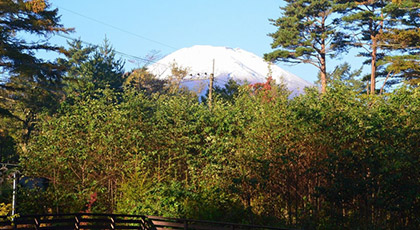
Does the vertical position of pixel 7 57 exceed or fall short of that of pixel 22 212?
it exceeds it

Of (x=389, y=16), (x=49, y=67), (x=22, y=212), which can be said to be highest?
(x=389, y=16)

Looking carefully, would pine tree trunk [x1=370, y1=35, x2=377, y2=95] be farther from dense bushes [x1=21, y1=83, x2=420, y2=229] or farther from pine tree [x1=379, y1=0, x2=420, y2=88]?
dense bushes [x1=21, y1=83, x2=420, y2=229]

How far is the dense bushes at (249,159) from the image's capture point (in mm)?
19047

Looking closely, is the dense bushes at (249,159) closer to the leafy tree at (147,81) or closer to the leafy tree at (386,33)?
the leafy tree at (386,33)

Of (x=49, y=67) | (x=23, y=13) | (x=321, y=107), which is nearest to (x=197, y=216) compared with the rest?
(x=321, y=107)

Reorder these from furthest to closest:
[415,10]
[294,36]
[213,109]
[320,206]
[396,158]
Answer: [294,36] < [415,10] < [213,109] < [320,206] < [396,158]

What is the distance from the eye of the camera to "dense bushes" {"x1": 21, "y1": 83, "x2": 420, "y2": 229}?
62.5 feet

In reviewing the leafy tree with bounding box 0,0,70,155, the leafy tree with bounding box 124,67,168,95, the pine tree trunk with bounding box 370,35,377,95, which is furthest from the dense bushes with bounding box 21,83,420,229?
the leafy tree with bounding box 124,67,168,95

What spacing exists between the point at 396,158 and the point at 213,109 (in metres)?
10.6

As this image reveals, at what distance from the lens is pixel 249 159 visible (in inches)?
837

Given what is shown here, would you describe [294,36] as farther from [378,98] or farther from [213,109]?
[378,98]

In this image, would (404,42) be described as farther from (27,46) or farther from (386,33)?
(27,46)

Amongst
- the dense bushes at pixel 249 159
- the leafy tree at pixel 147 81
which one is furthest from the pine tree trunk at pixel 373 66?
the leafy tree at pixel 147 81

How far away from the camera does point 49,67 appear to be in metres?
36.0
